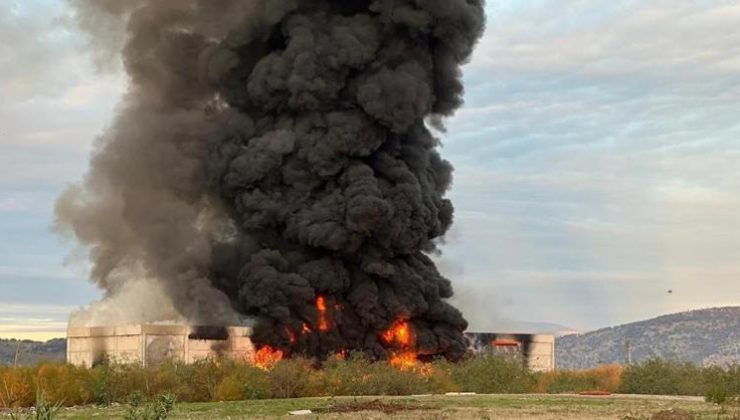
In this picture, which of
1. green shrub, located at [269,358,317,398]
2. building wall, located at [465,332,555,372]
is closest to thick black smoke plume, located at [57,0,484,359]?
building wall, located at [465,332,555,372]

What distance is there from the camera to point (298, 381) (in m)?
52.4

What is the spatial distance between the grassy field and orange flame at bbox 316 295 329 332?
27698mm

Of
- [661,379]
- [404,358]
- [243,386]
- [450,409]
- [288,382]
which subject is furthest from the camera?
[404,358]

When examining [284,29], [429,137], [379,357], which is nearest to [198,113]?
[284,29]

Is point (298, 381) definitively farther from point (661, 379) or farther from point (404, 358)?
point (404, 358)

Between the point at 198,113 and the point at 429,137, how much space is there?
1577cm

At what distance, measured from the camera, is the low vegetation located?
160ft

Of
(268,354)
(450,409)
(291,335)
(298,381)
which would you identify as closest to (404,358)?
(291,335)

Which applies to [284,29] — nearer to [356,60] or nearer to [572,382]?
[356,60]

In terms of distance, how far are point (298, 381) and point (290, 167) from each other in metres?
23.6

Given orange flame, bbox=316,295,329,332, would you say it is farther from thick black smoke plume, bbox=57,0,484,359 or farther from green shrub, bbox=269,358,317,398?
green shrub, bbox=269,358,317,398

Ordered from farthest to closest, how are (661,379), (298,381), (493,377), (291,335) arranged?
1. (291,335)
2. (493,377)
3. (661,379)
4. (298,381)

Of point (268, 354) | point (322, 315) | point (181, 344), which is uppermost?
point (322, 315)

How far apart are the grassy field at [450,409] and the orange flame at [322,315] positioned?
90.9 ft
